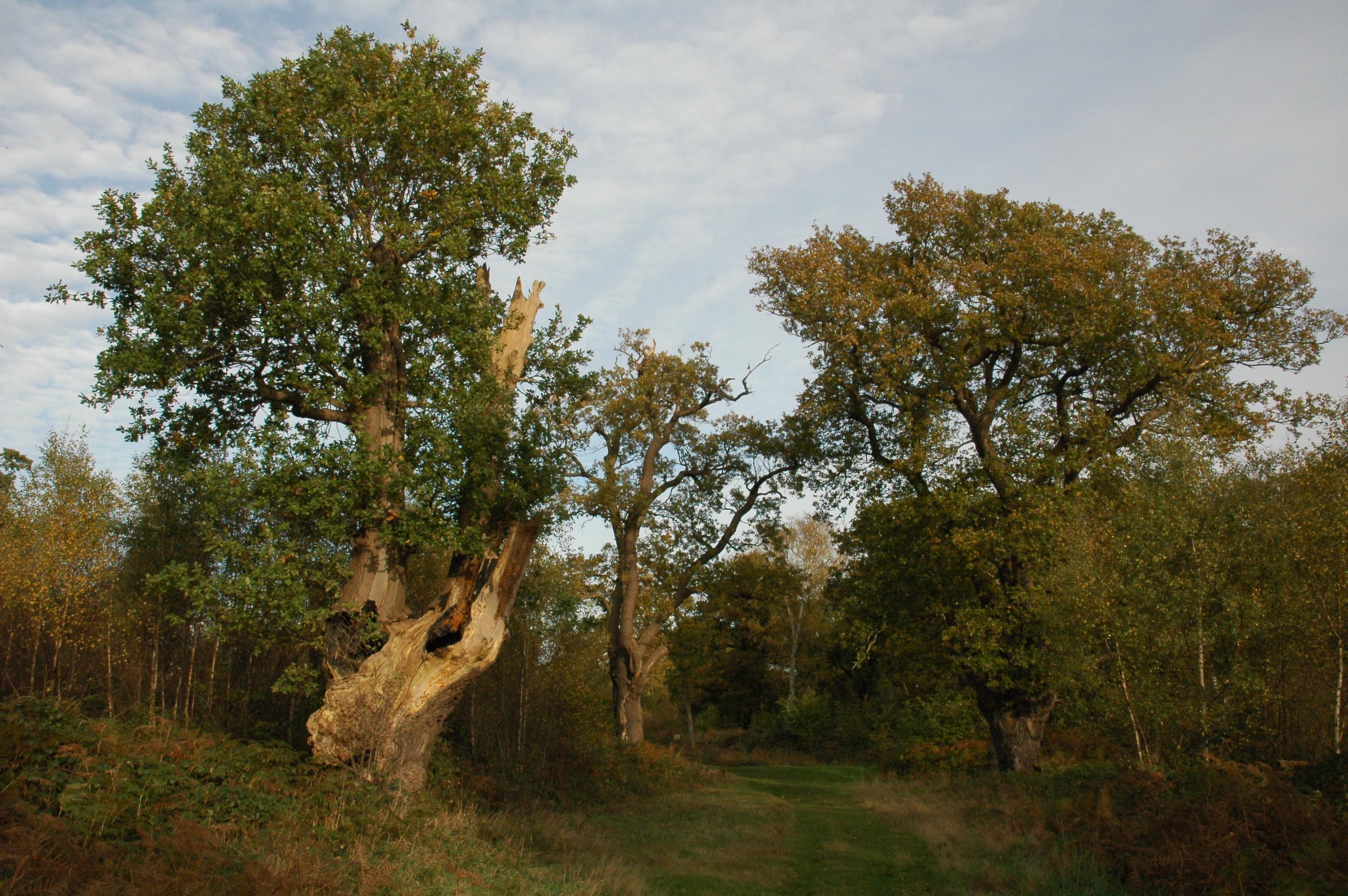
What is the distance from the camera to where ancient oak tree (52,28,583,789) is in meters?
11.2

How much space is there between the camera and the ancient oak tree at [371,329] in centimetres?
1116

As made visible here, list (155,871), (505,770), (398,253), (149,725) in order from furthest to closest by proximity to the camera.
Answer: (505,770) < (398,253) < (149,725) < (155,871)

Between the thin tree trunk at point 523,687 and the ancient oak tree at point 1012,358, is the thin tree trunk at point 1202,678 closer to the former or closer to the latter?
the ancient oak tree at point 1012,358

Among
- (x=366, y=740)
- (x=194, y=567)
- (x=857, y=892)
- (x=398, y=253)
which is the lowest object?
(x=857, y=892)

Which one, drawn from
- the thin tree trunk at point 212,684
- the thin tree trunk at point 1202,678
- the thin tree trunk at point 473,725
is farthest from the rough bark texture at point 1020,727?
the thin tree trunk at point 212,684

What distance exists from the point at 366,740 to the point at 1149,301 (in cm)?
1775

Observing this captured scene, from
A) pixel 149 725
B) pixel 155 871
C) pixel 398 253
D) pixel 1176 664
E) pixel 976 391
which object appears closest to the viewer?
pixel 155 871

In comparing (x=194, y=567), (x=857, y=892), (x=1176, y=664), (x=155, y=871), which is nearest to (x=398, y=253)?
(x=194, y=567)

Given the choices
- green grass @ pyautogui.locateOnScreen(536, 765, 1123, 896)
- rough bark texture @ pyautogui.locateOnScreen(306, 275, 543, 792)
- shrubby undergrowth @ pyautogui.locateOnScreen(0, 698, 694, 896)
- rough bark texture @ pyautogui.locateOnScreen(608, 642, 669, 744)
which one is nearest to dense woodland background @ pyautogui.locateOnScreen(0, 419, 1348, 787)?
rough bark texture @ pyautogui.locateOnScreen(306, 275, 543, 792)

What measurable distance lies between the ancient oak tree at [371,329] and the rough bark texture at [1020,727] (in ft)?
42.9

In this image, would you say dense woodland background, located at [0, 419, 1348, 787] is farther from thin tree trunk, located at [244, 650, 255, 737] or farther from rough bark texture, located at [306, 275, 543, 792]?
rough bark texture, located at [306, 275, 543, 792]

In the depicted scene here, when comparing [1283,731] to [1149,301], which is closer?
[1283,731]

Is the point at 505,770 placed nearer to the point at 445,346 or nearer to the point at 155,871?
the point at 445,346

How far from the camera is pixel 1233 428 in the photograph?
1750 cm
